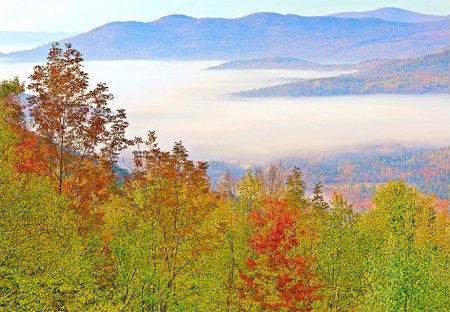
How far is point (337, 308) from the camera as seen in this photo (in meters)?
36.3

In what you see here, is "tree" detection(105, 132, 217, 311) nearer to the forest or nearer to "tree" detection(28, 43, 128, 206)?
the forest

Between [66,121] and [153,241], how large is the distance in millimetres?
10808

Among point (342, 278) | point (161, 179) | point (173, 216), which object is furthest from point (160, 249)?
point (342, 278)

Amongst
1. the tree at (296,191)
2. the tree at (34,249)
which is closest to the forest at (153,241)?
the tree at (34,249)

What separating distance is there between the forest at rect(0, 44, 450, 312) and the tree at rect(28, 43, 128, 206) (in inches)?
3.0

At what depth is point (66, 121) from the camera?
34.6m

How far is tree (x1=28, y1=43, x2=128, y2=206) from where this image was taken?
34.2 meters

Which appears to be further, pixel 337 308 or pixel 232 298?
pixel 337 308

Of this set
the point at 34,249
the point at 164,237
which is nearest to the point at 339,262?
the point at 164,237

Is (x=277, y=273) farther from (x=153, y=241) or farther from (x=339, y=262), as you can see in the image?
(x=153, y=241)

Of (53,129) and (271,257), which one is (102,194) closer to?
(53,129)

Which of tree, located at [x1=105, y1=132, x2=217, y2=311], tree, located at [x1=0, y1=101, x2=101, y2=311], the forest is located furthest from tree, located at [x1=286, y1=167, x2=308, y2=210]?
tree, located at [x1=0, y1=101, x2=101, y2=311]

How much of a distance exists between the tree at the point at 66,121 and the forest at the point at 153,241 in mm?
77

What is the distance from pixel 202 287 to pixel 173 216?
13.9 ft
